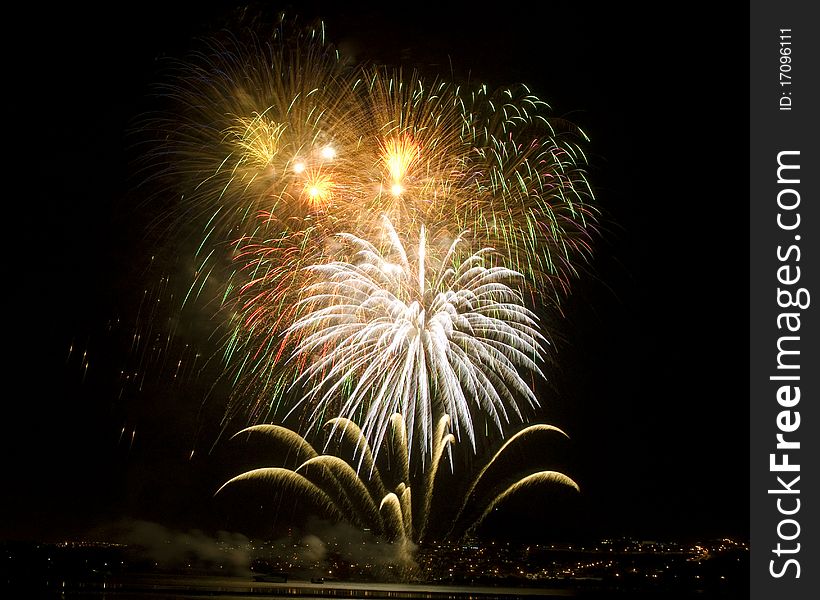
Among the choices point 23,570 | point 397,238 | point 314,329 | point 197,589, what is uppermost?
point 397,238

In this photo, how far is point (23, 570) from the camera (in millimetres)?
93688

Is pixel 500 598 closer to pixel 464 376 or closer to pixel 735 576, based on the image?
pixel 735 576

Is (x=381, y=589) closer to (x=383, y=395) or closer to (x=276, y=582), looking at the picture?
(x=276, y=582)

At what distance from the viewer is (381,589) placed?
237 ft

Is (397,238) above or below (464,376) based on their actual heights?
above

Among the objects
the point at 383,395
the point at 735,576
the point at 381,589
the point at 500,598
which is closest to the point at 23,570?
the point at 381,589

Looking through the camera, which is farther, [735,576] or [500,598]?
[735,576]

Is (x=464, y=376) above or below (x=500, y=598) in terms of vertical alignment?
above

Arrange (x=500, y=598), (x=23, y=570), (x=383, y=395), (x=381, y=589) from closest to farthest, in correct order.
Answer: (x=383, y=395) < (x=500, y=598) < (x=381, y=589) < (x=23, y=570)

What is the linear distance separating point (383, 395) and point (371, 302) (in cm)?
315

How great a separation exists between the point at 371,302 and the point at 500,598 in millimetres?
43183

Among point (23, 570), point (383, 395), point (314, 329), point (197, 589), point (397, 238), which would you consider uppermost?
point (397, 238)
